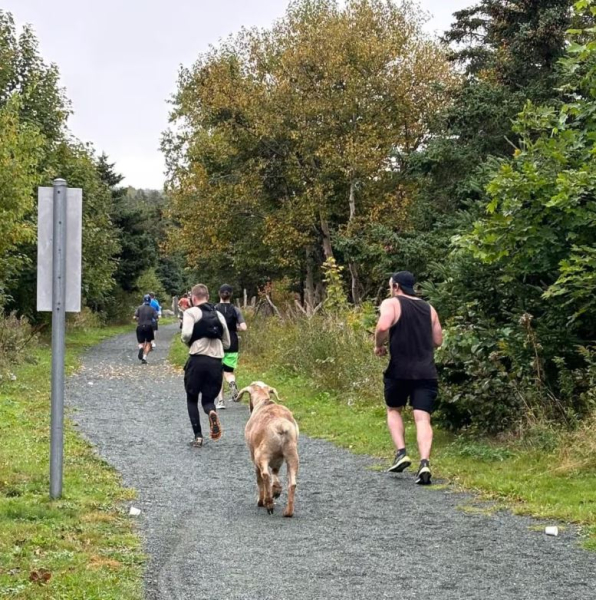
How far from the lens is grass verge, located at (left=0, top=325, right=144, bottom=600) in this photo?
5.02m

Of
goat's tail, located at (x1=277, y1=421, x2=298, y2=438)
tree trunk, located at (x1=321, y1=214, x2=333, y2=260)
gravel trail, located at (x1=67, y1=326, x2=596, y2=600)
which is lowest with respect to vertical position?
gravel trail, located at (x1=67, y1=326, x2=596, y2=600)

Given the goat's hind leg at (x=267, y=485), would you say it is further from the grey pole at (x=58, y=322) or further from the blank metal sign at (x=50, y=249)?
the blank metal sign at (x=50, y=249)

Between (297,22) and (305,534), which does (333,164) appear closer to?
(297,22)

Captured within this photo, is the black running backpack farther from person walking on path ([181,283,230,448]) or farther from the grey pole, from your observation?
the grey pole

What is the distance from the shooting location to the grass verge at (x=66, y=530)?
502cm

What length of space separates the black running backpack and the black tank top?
306 cm

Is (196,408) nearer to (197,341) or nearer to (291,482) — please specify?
(197,341)

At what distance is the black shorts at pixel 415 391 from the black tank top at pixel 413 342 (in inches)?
3.0

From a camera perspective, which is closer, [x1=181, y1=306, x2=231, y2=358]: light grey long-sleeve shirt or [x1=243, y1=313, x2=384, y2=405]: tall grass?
[x1=181, y1=306, x2=231, y2=358]: light grey long-sleeve shirt

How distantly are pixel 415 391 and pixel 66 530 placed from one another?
150 inches

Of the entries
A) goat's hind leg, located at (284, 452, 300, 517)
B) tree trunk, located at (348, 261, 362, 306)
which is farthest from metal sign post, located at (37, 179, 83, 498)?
tree trunk, located at (348, 261, 362, 306)

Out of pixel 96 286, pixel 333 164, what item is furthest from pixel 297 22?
pixel 96 286

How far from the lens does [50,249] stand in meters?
7.08

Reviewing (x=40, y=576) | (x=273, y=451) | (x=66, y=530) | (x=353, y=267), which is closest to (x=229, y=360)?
(x=273, y=451)
